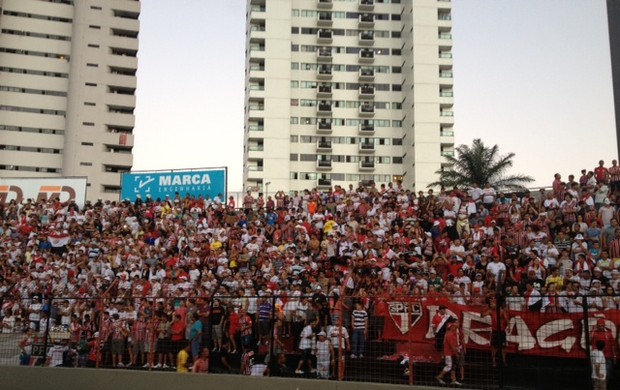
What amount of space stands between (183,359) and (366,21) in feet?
259

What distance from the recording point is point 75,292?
19.8 meters

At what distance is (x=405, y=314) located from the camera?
11117 mm

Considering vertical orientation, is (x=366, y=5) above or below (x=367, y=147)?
above

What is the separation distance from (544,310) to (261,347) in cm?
517

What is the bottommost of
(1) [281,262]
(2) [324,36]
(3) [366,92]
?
(1) [281,262]

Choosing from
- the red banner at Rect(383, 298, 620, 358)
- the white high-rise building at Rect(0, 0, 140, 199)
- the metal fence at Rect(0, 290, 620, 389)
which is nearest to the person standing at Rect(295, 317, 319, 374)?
the metal fence at Rect(0, 290, 620, 389)

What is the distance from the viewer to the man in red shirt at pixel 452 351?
34.7 feet

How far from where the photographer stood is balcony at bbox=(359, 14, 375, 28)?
282 ft

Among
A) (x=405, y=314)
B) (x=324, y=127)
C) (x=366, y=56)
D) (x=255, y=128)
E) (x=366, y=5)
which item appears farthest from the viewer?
(x=366, y=5)

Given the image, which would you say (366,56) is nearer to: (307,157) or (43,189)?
(307,157)

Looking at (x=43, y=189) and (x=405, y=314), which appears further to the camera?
(x=43, y=189)

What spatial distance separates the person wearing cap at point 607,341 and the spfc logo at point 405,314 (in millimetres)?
2829

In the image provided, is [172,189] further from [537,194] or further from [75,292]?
[537,194]

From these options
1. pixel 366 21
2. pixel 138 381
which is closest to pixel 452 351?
pixel 138 381
